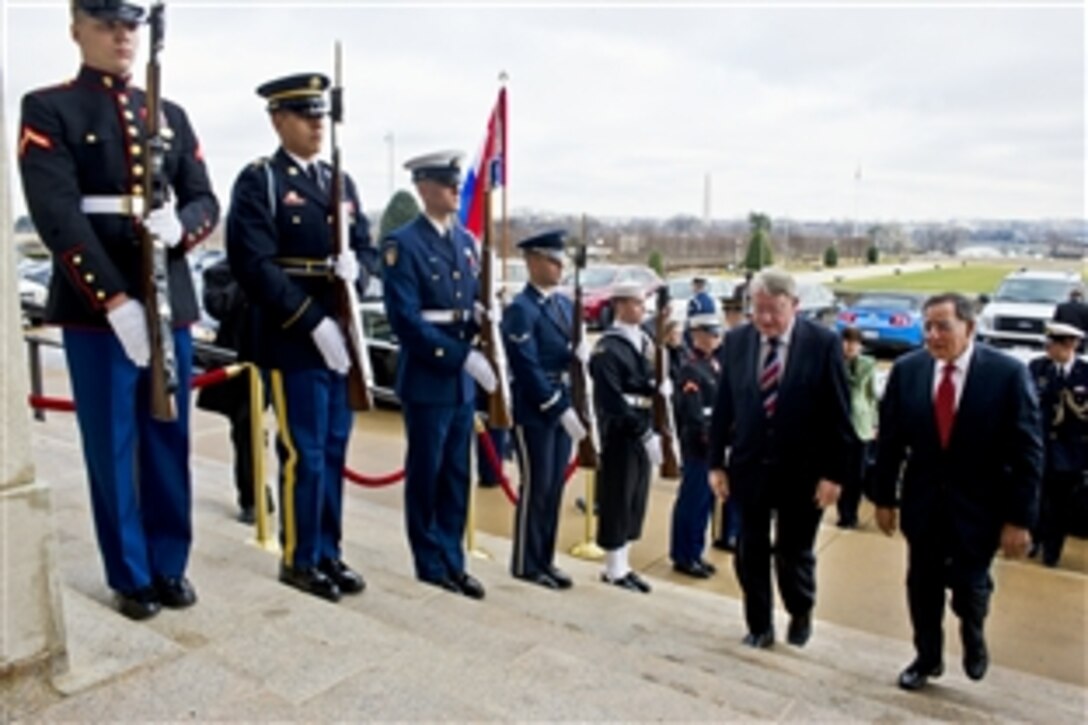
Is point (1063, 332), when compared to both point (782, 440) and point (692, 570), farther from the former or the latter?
point (782, 440)

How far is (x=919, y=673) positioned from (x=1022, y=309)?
14.4 meters

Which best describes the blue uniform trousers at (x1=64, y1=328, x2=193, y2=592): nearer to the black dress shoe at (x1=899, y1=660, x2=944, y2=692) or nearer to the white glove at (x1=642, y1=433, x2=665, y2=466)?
the white glove at (x1=642, y1=433, x2=665, y2=466)

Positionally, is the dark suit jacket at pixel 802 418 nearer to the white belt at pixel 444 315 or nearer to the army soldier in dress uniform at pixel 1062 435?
the white belt at pixel 444 315

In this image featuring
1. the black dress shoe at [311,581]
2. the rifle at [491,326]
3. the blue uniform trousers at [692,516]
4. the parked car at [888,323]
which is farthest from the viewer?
the parked car at [888,323]

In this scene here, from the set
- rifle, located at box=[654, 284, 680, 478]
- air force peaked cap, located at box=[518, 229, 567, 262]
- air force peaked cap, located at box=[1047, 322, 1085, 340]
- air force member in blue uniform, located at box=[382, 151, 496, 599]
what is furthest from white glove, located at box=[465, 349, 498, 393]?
air force peaked cap, located at box=[1047, 322, 1085, 340]

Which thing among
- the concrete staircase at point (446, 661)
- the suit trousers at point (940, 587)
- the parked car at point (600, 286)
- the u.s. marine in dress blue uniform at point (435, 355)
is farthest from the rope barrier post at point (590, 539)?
the parked car at point (600, 286)

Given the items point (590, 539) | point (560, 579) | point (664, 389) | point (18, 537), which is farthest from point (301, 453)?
point (590, 539)

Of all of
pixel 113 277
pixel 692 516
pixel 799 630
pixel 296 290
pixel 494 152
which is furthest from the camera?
pixel 692 516

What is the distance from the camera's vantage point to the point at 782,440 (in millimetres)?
4160

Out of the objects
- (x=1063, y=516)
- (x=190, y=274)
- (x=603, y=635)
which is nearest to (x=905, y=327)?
(x=1063, y=516)

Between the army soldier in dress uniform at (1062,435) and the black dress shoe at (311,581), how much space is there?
495 cm

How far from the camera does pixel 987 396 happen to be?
3.87 m

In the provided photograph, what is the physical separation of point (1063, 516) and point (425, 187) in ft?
15.9

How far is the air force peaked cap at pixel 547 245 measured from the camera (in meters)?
5.02
